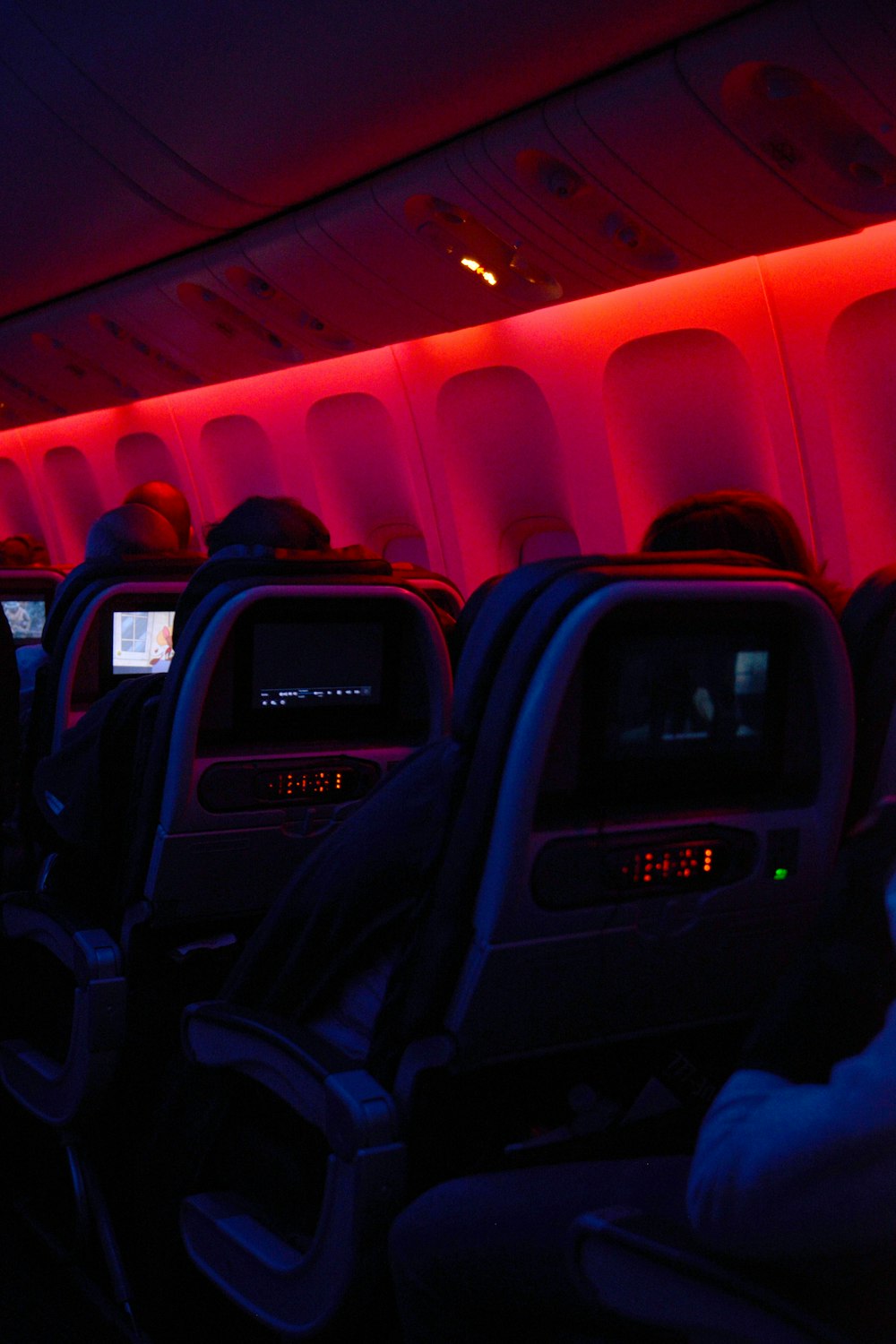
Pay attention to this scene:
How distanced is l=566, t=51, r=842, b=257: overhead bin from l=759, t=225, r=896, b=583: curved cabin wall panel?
835mm

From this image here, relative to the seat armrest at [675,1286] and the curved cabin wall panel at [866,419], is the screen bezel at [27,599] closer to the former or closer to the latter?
the curved cabin wall panel at [866,419]

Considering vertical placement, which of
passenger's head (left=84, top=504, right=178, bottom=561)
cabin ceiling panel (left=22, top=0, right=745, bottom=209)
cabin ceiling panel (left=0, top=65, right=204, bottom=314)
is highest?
cabin ceiling panel (left=0, top=65, right=204, bottom=314)

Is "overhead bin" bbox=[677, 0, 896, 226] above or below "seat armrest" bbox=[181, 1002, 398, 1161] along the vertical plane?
above

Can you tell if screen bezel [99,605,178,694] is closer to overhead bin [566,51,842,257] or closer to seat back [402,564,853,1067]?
overhead bin [566,51,842,257]

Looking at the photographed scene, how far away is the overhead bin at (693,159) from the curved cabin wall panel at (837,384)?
0.83 metres

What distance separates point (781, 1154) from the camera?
122 centimetres

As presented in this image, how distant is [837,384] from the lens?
581 centimetres

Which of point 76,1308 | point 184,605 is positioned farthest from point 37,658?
point 76,1308

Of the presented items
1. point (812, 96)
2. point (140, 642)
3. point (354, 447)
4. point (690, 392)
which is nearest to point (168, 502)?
point (140, 642)

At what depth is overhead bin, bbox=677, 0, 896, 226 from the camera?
135 inches

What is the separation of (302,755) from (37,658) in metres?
2.02

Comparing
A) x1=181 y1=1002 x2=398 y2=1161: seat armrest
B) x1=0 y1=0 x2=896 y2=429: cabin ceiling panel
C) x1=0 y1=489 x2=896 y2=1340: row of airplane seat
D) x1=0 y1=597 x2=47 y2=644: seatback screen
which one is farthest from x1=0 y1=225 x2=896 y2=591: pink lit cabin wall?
x1=181 y1=1002 x2=398 y2=1161: seat armrest

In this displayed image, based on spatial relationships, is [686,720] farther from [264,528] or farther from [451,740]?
[264,528]

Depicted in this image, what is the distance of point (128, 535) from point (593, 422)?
11.0 feet
